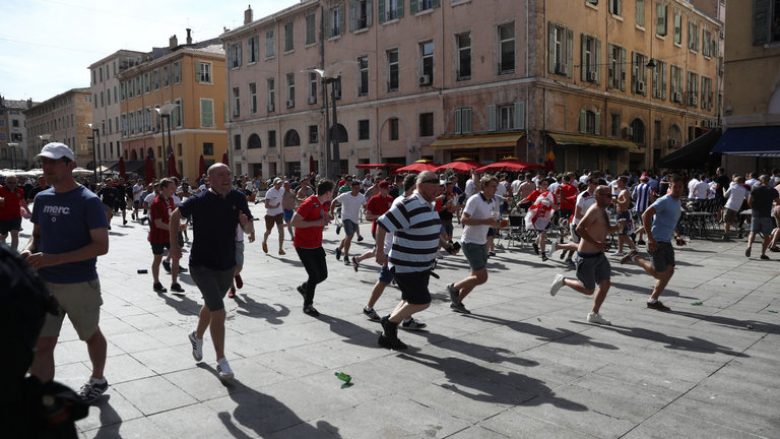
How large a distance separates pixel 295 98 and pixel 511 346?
116ft

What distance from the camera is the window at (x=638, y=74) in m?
33.2

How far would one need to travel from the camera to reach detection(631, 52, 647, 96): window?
109 feet

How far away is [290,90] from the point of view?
39.9 m

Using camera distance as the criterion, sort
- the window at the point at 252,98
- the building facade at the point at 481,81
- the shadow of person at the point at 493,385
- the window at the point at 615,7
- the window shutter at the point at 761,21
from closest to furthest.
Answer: the shadow of person at the point at 493,385 → the window shutter at the point at 761,21 → the building facade at the point at 481,81 → the window at the point at 615,7 → the window at the point at 252,98

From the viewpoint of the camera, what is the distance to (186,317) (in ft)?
24.3

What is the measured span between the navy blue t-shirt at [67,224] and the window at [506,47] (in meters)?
25.3

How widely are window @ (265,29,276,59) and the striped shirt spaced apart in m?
37.8

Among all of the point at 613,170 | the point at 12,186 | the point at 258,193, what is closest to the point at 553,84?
the point at 613,170

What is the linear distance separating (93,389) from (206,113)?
49.6 m

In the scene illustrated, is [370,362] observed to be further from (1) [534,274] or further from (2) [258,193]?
(2) [258,193]

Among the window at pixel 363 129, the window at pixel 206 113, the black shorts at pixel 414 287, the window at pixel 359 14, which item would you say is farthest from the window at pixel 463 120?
the window at pixel 206 113

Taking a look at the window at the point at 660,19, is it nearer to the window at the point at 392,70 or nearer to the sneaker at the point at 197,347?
the window at the point at 392,70

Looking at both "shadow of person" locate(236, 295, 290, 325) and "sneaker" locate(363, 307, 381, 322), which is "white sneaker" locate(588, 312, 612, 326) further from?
"shadow of person" locate(236, 295, 290, 325)

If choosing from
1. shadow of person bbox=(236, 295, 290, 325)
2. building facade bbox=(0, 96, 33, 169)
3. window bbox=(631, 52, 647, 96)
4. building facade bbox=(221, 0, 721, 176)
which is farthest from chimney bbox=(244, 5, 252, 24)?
building facade bbox=(0, 96, 33, 169)
